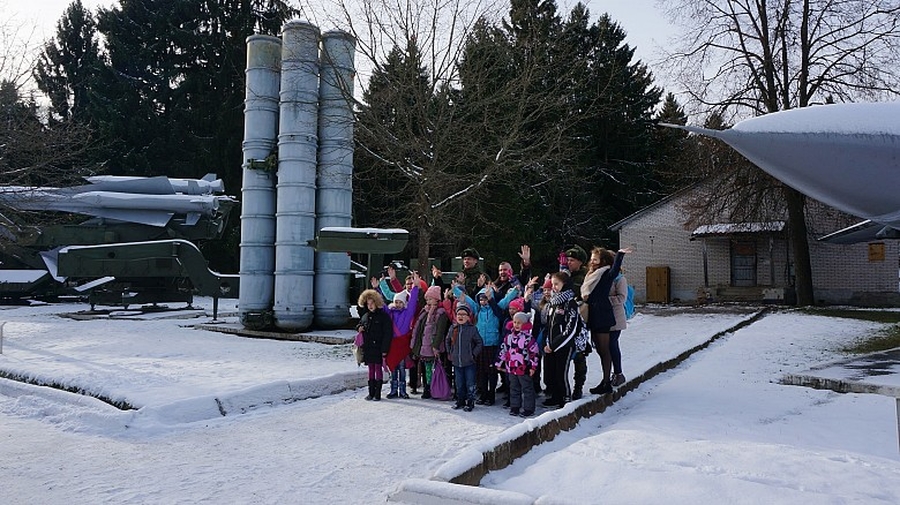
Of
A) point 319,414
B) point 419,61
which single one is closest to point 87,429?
point 319,414

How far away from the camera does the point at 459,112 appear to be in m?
14.3

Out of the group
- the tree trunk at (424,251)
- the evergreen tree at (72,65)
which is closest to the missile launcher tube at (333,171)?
the tree trunk at (424,251)

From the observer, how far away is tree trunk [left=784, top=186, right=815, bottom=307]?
22.6 meters

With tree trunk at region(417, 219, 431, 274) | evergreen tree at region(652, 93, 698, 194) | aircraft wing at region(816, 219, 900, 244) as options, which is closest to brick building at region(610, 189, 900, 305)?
evergreen tree at region(652, 93, 698, 194)

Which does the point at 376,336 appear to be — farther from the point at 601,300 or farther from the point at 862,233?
the point at 862,233

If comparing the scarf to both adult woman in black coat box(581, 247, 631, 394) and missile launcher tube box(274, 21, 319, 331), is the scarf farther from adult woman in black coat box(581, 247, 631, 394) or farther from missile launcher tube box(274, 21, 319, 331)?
missile launcher tube box(274, 21, 319, 331)

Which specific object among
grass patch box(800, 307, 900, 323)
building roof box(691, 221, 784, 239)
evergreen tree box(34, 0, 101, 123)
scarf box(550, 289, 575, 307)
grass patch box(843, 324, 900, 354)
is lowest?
grass patch box(843, 324, 900, 354)

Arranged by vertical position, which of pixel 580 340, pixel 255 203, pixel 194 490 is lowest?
pixel 194 490

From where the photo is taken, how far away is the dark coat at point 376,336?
7.51m

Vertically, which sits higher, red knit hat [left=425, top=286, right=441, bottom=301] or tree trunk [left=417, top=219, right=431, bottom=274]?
tree trunk [left=417, top=219, right=431, bottom=274]

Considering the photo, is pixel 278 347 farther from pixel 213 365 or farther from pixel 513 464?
pixel 513 464

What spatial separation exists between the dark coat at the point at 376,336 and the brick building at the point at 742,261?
1874cm

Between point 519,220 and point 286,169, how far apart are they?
627 inches

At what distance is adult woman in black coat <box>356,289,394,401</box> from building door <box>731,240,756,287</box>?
69.0 ft
